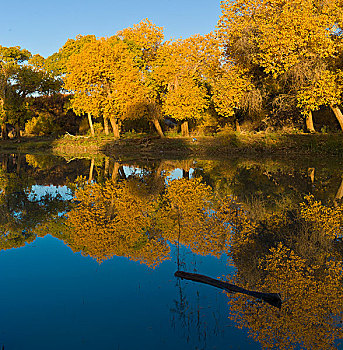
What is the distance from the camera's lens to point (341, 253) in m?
6.32

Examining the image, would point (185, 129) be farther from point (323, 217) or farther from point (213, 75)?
point (323, 217)

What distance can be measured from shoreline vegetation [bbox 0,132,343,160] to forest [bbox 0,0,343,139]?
2123mm

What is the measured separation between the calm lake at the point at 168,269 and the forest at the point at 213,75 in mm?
15944

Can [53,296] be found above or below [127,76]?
below

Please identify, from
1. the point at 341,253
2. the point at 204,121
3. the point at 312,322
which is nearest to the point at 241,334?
the point at 312,322

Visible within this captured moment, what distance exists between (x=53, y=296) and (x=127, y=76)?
3248 cm

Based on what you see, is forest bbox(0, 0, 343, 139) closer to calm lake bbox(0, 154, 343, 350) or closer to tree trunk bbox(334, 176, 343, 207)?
tree trunk bbox(334, 176, 343, 207)

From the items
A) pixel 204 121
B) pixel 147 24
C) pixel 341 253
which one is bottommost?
pixel 341 253

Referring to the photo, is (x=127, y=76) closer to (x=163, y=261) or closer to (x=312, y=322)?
(x=163, y=261)

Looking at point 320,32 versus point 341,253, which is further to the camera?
point 320,32

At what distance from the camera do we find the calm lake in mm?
3879

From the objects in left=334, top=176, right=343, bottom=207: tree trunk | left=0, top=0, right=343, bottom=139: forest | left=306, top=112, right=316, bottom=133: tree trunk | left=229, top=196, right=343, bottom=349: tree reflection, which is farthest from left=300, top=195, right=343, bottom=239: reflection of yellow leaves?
left=306, top=112, right=316, bottom=133: tree trunk

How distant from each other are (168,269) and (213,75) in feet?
92.9

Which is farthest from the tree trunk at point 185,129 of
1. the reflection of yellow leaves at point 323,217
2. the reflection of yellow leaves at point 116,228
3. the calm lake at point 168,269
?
the reflection of yellow leaves at point 323,217
